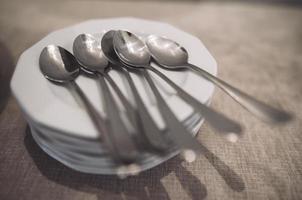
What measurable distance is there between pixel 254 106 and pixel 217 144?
0.32 feet

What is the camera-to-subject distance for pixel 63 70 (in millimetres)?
382

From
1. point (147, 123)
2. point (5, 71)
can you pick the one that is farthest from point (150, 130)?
point (5, 71)

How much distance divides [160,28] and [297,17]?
1.76ft

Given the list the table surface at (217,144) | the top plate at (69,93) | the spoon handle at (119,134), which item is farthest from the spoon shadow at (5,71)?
the spoon handle at (119,134)

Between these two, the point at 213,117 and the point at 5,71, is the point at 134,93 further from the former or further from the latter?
the point at 5,71

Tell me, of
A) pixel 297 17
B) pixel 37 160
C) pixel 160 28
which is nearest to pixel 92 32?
pixel 160 28

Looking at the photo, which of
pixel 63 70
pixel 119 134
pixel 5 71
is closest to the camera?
pixel 119 134

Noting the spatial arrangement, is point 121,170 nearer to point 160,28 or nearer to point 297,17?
point 160,28

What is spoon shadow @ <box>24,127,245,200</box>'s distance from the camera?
342mm

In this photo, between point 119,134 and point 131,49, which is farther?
point 131,49

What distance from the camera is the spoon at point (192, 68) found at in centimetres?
31

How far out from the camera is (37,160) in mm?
371

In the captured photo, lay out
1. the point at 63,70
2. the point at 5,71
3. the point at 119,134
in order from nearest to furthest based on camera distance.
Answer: the point at 119,134 → the point at 63,70 → the point at 5,71

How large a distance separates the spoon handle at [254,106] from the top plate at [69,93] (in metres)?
0.01
